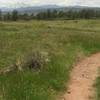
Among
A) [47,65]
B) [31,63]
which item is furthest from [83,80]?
[31,63]

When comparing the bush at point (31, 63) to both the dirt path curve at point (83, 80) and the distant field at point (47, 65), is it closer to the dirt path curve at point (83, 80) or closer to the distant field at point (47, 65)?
the distant field at point (47, 65)

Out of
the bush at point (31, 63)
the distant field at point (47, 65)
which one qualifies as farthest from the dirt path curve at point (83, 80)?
the bush at point (31, 63)

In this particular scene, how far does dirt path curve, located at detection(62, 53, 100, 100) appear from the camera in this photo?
18.1 m

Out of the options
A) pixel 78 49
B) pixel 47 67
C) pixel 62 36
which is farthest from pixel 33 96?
pixel 62 36

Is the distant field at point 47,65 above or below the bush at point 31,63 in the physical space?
below

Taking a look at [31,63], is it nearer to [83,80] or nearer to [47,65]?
[47,65]

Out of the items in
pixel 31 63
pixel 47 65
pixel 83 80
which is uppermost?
pixel 31 63

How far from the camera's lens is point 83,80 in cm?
2173

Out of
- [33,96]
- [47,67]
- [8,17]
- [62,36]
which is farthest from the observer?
[8,17]

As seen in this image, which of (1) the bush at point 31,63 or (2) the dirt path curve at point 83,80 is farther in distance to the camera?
(1) the bush at point 31,63

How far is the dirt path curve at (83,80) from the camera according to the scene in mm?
18094

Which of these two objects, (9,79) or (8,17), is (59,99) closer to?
(9,79)

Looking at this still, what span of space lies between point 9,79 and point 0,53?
28.7 feet

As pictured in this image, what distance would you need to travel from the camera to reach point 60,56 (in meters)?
26.0
